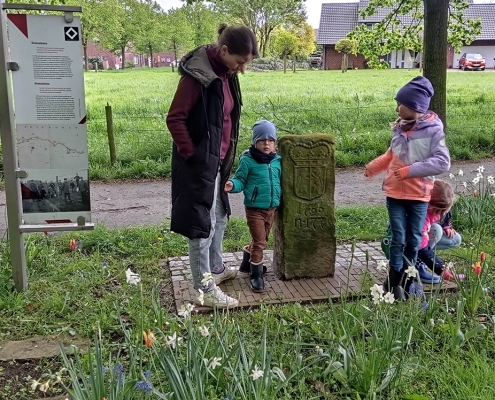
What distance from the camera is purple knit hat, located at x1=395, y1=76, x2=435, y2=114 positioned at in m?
3.67

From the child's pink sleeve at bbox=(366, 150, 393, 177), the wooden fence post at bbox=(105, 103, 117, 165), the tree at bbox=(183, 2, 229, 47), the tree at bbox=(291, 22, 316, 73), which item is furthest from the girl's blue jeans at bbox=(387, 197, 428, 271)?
the tree at bbox=(291, 22, 316, 73)

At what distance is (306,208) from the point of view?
435 centimetres

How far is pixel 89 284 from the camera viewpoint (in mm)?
4270

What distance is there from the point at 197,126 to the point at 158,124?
27.2 ft

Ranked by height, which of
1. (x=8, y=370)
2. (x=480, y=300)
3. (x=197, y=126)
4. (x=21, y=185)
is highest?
(x=197, y=126)

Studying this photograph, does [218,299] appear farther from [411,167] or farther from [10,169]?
[10,169]

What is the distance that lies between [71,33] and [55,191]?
3.79ft

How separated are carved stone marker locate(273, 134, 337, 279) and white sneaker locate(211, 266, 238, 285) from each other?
40cm

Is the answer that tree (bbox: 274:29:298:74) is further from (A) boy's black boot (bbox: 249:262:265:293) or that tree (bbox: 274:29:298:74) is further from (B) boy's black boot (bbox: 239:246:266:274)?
(A) boy's black boot (bbox: 249:262:265:293)

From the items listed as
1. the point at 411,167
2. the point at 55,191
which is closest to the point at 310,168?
the point at 411,167

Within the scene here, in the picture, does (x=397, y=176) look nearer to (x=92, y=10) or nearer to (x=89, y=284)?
(x=89, y=284)

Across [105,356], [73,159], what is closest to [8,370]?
[105,356]

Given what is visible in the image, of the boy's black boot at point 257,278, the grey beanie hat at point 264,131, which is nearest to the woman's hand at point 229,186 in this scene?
the grey beanie hat at point 264,131

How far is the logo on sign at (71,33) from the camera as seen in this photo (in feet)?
12.3
